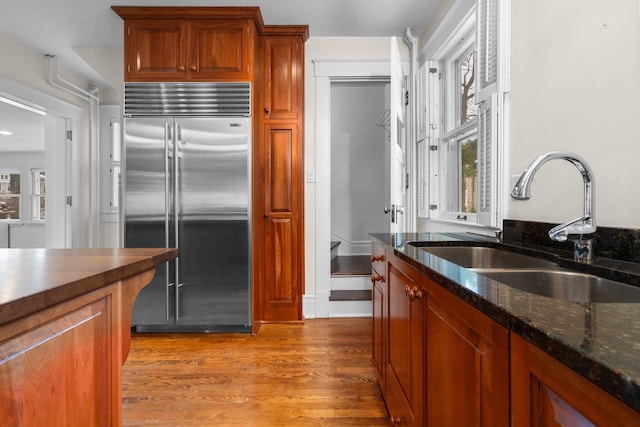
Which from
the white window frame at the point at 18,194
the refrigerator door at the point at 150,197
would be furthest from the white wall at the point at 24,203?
the refrigerator door at the point at 150,197

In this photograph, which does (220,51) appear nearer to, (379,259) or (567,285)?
(379,259)

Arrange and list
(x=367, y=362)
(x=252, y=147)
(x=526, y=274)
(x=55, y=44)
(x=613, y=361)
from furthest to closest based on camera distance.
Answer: (x=55, y=44)
(x=252, y=147)
(x=367, y=362)
(x=526, y=274)
(x=613, y=361)

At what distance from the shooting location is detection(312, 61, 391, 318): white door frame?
10.1 ft

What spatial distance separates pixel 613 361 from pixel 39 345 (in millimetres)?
940

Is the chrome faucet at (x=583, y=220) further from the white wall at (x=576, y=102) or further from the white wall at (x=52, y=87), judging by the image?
the white wall at (x=52, y=87)

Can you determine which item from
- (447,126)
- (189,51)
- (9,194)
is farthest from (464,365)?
(9,194)

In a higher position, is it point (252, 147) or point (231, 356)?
point (252, 147)

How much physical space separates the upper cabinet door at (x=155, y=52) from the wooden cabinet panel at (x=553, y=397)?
286 cm

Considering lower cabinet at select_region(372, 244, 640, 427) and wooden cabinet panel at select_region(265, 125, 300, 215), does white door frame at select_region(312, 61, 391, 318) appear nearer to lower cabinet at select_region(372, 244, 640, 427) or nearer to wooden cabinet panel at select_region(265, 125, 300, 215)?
wooden cabinet panel at select_region(265, 125, 300, 215)

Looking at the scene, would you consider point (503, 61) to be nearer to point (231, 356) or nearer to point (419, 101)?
point (419, 101)

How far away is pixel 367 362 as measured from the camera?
222 cm

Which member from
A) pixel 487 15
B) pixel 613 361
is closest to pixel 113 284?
pixel 613 361

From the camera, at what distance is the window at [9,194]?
732 cm

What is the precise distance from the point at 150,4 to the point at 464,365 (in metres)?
3.12
